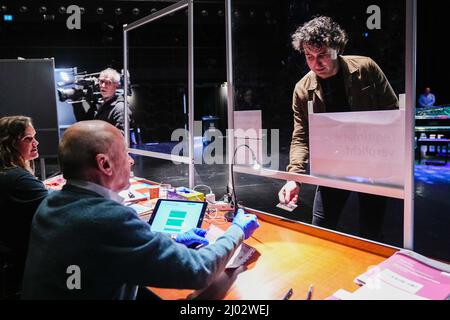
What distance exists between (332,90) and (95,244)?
137 centimetres

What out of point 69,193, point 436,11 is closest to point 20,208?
point 69,193

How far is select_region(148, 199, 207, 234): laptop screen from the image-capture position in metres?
1.67

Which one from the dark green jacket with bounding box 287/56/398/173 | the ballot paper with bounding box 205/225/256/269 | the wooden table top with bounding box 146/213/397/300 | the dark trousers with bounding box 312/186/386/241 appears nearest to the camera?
the wooden table top with bounding box 146/213/397/300

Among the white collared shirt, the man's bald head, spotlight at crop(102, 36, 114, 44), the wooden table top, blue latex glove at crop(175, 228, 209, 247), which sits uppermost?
spotlight at crop(102, 36, 114, 44)

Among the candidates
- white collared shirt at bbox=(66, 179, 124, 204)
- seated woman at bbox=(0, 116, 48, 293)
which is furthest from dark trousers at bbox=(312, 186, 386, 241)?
seated woman at bbox=(0, 116, 48, 293)

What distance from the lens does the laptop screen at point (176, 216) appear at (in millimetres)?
1671

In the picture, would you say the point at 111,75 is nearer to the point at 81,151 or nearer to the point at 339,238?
the point at 81,151

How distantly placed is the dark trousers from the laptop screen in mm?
788

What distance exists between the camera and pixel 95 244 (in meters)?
0.93

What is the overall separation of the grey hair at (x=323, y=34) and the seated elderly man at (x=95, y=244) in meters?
1.21

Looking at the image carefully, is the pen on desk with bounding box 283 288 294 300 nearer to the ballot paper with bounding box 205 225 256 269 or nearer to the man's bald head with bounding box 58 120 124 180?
the ballot paper with bounding box 205 225 256 269

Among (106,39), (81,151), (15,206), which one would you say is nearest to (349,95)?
(81,151)

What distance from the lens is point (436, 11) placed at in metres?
7.47

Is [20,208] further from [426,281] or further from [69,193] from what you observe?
[426,281]
